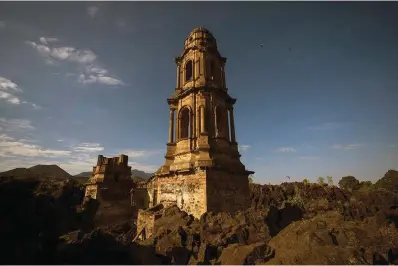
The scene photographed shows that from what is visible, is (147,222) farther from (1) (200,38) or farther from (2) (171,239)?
(1) (200,38)

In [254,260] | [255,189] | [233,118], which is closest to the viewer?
[254,260]

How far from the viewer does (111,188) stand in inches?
744

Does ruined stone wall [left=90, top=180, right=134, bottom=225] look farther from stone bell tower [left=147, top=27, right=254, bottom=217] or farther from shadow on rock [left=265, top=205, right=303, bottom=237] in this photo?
shadow on rock [left=265, top=205, right=303, bottom=237]

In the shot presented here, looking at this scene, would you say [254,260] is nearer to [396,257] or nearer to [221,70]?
[396,257]

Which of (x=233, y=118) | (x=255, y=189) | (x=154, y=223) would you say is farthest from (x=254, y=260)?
(x=255, y=189)

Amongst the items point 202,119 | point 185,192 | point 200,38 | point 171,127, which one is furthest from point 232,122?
point 200,38

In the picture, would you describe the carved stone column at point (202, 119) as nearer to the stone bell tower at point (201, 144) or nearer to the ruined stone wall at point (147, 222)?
the stone bell tower at point (201, 144)

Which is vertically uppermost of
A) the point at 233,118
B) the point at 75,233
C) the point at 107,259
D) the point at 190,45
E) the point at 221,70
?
the point at 190,45

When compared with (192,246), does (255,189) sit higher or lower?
higher

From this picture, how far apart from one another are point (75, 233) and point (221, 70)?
53.5 ft

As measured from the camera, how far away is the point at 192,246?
10.5 meters

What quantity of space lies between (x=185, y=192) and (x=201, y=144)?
3.46m

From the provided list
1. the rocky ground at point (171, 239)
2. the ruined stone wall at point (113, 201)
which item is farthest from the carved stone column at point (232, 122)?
the ruined stone wall at point (113, 201)

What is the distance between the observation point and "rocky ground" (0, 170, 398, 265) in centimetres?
501
